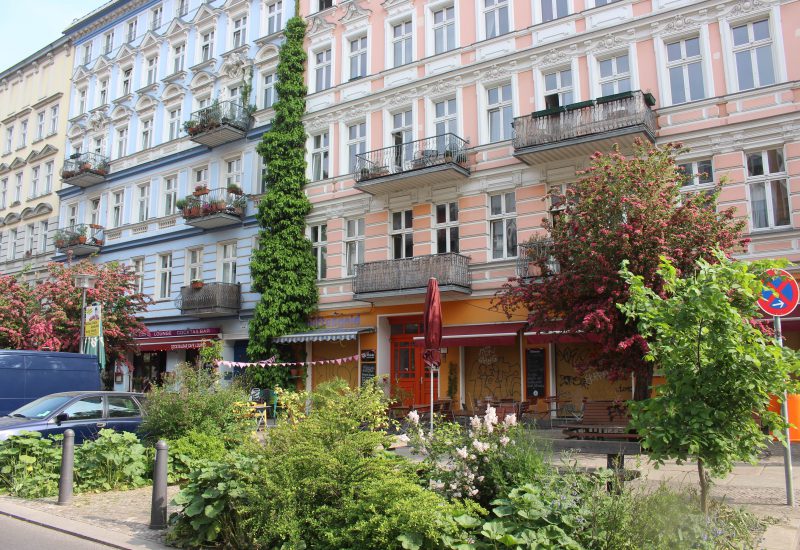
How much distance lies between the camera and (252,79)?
26.4 metres

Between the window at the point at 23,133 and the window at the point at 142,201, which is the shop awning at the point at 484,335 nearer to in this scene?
the window at the point at 142,201

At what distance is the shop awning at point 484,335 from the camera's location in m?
17.5

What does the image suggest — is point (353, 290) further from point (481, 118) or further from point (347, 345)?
point (481, 118)

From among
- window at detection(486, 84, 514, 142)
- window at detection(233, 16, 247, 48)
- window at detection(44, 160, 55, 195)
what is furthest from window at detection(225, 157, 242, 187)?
window at detection(44, 160, 55, 195)

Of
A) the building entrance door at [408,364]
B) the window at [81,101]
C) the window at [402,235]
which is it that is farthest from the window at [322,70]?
the window at [81,101]

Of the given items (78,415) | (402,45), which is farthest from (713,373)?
(402,45)

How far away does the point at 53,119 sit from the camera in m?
36.8

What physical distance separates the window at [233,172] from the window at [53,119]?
618 inches

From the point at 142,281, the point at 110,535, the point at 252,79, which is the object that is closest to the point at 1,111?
the point at 142,281

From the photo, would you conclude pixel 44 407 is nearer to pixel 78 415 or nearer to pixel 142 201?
pixel 78 415

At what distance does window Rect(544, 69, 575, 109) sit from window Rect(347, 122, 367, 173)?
264 inches

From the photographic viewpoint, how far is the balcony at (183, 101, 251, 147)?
83.6 feet

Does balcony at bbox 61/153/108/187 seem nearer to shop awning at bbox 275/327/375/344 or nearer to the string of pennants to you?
the string of pennants

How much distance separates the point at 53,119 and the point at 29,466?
32501 millimetres
